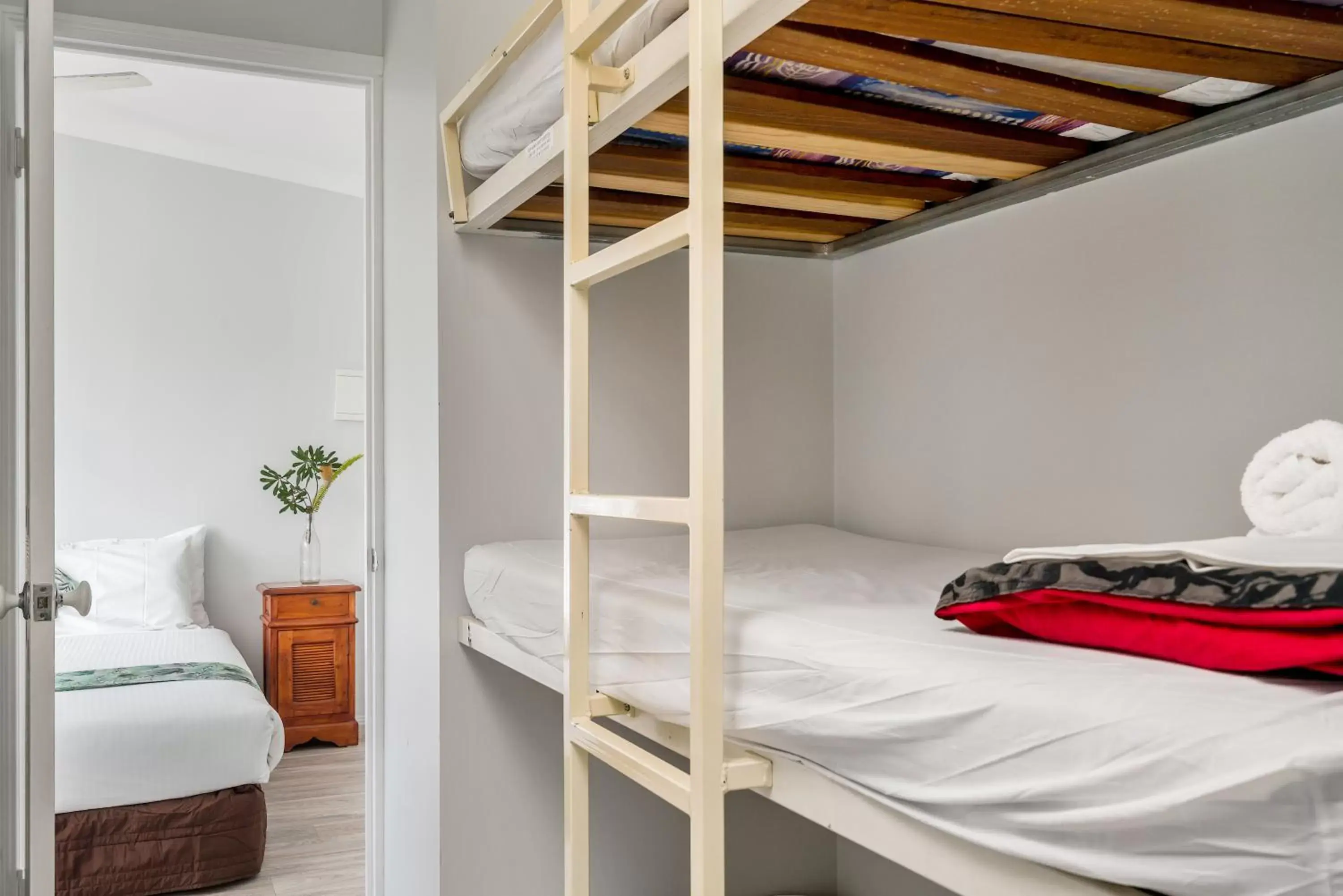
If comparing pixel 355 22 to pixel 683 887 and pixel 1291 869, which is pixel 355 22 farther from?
pixel 1291 869

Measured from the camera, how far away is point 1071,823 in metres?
0.78

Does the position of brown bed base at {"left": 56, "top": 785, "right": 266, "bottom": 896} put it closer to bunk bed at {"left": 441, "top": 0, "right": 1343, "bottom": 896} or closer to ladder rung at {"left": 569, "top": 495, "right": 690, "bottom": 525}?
bunk bed at {"left": 441, "top": 0, "right": 1343, "bottom": 896}

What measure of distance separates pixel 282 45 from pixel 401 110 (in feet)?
1.13

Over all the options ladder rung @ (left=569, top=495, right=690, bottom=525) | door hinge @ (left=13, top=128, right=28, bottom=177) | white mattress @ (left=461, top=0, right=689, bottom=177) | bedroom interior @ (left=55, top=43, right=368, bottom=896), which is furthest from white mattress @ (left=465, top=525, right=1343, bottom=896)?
bedroom interior @ (left=55, top=43, right=368, bottom=896)

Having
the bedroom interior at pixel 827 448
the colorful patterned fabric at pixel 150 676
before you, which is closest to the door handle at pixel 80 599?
the bedroom interior at pixel 827 448

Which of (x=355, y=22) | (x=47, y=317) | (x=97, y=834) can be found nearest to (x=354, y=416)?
(x=97, y=834)

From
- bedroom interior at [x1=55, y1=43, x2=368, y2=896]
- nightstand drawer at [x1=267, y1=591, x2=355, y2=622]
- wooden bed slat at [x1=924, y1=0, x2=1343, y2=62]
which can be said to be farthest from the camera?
nightstand drawer at [x1=267, y1=591, x2=355, y2=622]

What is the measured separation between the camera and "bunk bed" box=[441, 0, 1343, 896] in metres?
1.11

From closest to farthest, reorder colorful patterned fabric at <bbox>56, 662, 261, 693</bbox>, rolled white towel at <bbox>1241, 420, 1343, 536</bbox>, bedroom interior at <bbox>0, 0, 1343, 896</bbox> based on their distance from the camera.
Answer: bedroom interior at <bbox>0, 0, 1343, 896</bbox> → rolled white towel at <bbox>1241, 420, 1343, 536</bbox> → colorful patterned fabric at <bbox>56, 662, 261, 693</bbox>

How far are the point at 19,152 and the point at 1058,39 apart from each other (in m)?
1.51

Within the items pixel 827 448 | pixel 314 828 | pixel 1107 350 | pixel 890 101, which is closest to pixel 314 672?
pixel 314 828

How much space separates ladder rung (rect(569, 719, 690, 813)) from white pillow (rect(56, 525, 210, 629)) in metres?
3.82

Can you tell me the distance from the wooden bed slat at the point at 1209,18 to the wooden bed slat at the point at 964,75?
0.15m

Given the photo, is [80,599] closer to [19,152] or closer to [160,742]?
[19,152]
